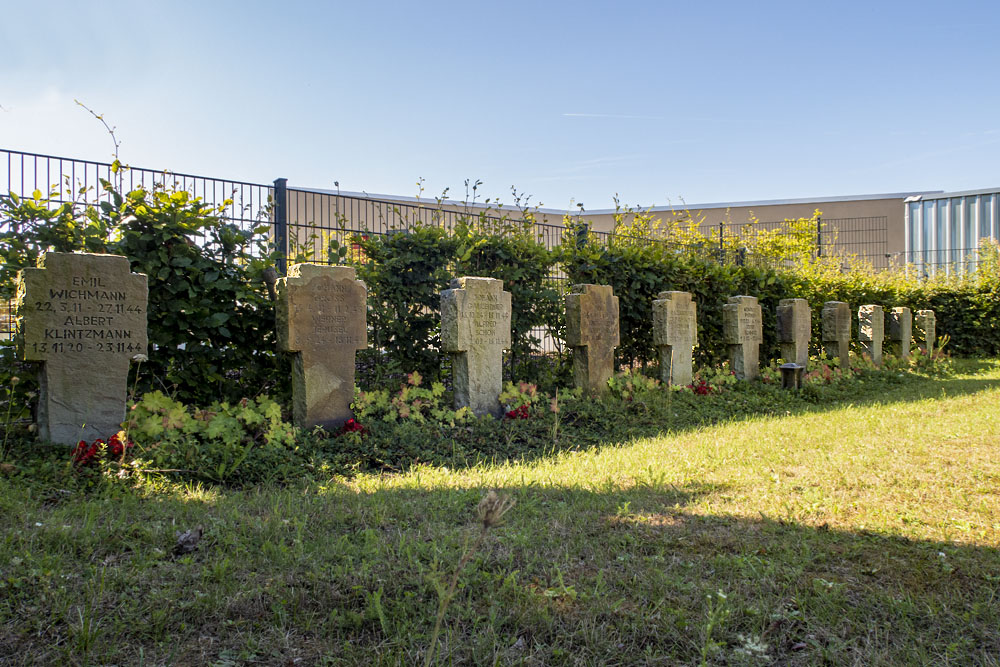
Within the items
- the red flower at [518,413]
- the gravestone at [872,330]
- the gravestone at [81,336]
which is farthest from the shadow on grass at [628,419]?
the gravestone at [872,330]

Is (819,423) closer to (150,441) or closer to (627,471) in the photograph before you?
(627,471)

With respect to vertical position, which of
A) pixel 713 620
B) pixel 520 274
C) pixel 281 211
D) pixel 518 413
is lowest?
pixel 713 620

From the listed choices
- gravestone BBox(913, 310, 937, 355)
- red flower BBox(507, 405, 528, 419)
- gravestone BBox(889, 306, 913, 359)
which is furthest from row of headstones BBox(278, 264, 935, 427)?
gravestone BBox(913, 310, 937, 355)

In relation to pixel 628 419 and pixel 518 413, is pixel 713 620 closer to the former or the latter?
pixel 518 413

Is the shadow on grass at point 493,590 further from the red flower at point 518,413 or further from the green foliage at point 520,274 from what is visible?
the green foliage at point 520,274

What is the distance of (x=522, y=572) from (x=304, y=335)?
3758 mm

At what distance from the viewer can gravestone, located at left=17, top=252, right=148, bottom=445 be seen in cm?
477

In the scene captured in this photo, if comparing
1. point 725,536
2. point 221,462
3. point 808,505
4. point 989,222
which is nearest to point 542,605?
point 725,536

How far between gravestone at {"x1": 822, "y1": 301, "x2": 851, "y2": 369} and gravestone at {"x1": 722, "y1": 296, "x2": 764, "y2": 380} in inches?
107

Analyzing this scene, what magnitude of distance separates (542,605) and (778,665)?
0.89m

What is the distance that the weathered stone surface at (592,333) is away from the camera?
8188 millimetres

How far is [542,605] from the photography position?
2.61 metres

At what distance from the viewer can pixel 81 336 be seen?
4930 mm

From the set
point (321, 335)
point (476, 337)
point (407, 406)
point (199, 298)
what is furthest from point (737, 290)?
point (199, 298)
